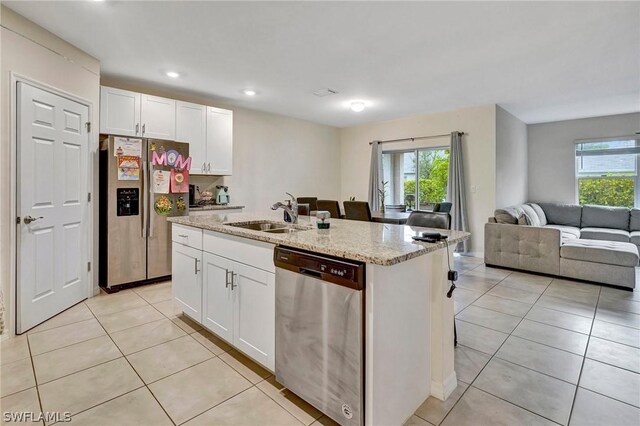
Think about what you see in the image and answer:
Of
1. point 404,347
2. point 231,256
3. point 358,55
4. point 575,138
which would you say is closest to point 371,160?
point 358,55

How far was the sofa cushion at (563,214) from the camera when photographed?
5953 mm

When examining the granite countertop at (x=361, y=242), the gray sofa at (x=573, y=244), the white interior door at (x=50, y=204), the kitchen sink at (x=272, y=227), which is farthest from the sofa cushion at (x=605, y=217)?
the white interior door at (x=50, y=204)

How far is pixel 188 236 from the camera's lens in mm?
2668

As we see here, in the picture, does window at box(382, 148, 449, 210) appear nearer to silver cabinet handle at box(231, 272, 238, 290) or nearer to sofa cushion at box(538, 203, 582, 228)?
sofa cushion at box(538, 203, 582, 228)

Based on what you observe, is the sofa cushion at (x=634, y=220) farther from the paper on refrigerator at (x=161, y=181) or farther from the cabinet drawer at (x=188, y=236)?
the paper on refrigerator at (x=161, y=181)

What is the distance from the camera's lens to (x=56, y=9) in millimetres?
2465

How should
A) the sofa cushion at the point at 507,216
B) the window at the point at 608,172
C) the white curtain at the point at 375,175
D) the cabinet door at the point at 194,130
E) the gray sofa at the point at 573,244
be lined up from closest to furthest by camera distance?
the gray sofa at the point at 573,244
the cabinet door at the point at 194,130
the sofa cushion at the point at 507,216
the window at the point at 608,172
the white curtain at the point at 375,175

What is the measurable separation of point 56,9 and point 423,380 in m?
3.76

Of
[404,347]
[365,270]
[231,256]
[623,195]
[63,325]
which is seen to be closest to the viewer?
[365,270]

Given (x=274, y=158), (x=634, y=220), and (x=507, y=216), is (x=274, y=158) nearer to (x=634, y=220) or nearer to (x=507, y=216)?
(x=507, y=216)

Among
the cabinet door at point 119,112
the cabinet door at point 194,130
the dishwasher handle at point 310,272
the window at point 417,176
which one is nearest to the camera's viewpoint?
the dishwasher handle at point 310,272

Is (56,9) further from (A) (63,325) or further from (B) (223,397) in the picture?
(B) (223,397)

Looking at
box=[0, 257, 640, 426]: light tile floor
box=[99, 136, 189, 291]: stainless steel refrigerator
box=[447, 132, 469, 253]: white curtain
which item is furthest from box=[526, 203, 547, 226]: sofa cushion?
box=[99, 136, 189, 291]: stainless steel refrigerator

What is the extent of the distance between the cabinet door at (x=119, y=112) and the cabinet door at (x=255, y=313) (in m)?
2.76
